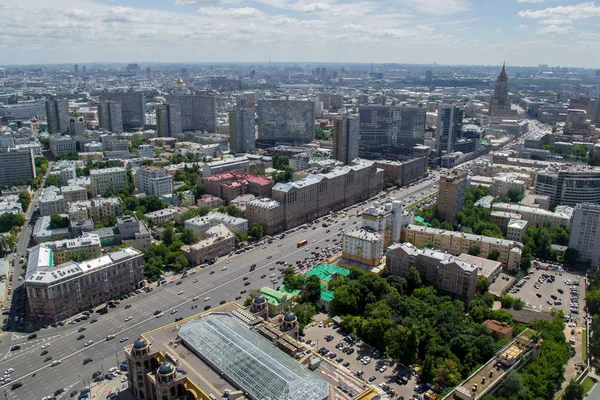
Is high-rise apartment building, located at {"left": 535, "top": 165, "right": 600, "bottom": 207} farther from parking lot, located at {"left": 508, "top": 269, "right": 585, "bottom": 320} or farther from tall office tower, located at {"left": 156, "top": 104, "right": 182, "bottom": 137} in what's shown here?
tall office tower, located at {"left": 156, "top": 104, "right": 182, "bottom": 137}

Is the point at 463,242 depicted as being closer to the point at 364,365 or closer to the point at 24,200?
the point at 364,365

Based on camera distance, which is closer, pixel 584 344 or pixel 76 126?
pixel 584 344

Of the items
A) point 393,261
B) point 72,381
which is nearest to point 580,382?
point 393,261

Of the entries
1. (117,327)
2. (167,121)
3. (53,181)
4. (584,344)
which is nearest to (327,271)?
(117,327)

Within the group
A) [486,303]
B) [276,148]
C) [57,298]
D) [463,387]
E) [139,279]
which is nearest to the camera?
[463,387]

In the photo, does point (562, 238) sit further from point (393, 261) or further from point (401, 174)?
point (401, 174)

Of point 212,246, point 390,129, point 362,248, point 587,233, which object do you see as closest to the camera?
point 362,248

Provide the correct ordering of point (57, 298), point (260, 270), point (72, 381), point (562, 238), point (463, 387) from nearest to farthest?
point (463, 387) → point (72, 381) → point (57, 298) → point (260, 270) → point (562, 238)
